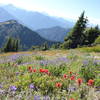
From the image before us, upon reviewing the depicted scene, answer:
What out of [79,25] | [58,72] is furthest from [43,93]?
[79,25]

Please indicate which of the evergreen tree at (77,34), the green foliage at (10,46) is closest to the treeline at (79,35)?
the evergreen tree at (77,34)

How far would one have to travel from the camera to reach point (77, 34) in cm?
7244

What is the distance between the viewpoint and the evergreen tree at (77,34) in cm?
7075

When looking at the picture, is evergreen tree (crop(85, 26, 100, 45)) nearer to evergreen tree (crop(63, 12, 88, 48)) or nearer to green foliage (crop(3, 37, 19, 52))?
evergreen tree (crop(63, 12, 88, 48))

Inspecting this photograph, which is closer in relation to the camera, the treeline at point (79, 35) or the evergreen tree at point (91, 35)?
the treeline at point (79, 35)

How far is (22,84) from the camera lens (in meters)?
5.57

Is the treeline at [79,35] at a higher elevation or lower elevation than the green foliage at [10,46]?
higher

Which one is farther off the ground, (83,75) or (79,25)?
(79,25)

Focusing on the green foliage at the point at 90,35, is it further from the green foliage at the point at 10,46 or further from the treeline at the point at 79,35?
the green foliage at the point at 10,46

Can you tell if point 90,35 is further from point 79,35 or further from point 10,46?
point 10,46

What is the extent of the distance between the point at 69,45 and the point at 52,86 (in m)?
68.5

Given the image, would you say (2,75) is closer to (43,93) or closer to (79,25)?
(43,93)

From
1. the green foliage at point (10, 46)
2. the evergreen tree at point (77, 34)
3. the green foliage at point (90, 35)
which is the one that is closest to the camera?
the evergreen tree at point (77, 34)

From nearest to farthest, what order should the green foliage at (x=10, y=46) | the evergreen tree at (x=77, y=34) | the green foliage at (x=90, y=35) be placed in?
the evergreen tree at (x=77, y=34) → the green foliage at (x=90, y=35) → the green foliage at (x=10, y=46)
